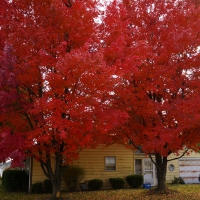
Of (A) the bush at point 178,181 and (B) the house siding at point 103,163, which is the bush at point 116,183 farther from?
(A) the bush at point 178,181

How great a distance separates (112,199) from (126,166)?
6296 mm

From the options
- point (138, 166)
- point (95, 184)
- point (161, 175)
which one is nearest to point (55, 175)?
point (161, 175)

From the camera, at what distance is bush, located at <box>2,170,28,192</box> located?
18.1 m

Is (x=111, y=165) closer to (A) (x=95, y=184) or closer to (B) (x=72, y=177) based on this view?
(A) (x=95, y=184)

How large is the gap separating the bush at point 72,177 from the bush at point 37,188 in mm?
1609

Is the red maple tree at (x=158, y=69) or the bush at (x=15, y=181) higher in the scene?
the red maple tree at (x=158, y=69)

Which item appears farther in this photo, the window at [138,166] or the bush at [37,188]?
the window at [138,166]

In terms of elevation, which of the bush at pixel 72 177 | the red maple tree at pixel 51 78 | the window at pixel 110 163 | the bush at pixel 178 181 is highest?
the red maple tree at pixel 51 78

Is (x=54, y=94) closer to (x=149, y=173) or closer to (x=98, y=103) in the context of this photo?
(x=98, y=103)

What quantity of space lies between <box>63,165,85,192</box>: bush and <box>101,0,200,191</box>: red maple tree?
586cm

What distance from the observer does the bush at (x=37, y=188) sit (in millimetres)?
17062

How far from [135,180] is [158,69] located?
34.3 feet

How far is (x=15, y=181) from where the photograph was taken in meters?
18.3

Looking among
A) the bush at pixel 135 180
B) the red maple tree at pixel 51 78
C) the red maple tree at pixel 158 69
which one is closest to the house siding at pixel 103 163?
the bush at pixel 135 180
